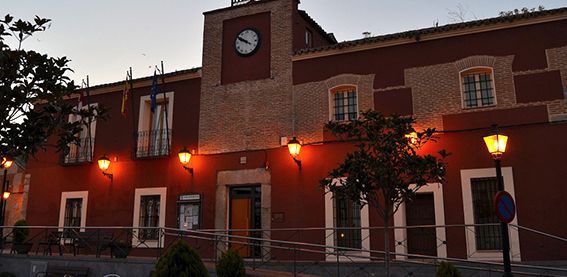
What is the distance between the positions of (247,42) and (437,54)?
5909mm

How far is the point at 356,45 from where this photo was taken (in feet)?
50.2

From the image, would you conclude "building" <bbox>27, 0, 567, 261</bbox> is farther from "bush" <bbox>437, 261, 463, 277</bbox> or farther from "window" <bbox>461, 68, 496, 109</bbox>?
"bush" <bbox>437, 261, 463, 277</bbox>

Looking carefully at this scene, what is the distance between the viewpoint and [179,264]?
9.53 m

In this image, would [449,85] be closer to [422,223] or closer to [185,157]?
[422,223]

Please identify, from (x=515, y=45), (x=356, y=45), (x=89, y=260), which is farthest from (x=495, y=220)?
(x=89, y=260)

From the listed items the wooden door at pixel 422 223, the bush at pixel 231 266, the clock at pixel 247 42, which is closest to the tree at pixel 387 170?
the bush at pixel 231 266

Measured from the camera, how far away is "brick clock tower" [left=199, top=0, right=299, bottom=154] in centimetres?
1606

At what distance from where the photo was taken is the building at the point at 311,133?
1323 centimetres

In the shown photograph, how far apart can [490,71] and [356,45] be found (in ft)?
11.9

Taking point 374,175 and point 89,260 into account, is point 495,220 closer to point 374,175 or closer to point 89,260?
point 374,175

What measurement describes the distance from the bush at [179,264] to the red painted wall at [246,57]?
7.92 meters

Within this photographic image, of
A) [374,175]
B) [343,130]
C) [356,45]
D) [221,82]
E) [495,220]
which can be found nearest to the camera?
[374,175]

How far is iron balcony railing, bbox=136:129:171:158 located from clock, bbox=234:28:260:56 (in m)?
3.47

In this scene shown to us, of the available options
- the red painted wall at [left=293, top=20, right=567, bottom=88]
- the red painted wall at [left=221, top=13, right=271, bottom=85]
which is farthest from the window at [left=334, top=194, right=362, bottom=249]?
the red painted wall at [left=221, top=13, right=271, bottom=85]
